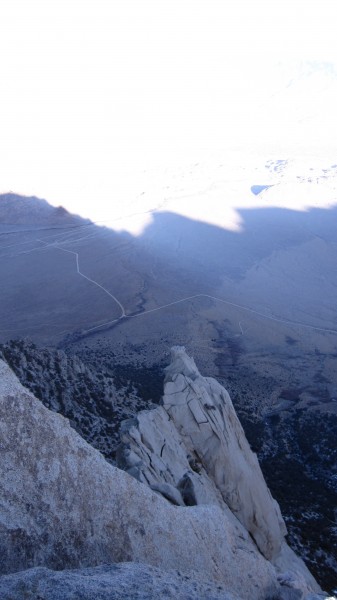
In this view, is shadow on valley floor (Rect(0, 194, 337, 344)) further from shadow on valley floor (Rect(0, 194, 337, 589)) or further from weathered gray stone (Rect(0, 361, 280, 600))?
weathered gray stone (Rect(0, 361, 280, 600))

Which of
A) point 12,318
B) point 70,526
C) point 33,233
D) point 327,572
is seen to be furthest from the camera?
point 33,233

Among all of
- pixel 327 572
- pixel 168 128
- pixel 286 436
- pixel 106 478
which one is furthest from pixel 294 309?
pixel 168 128

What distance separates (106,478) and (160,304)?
49.9m

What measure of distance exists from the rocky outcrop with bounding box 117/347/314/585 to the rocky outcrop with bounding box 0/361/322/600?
3724 mm

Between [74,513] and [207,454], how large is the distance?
9096 millimetres

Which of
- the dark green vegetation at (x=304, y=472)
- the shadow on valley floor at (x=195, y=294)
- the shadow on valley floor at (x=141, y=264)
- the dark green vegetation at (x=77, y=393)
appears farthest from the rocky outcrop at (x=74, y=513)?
the shadow on valley floor at (x=141, y=264)

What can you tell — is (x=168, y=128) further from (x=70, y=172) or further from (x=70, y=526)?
(x=70, y=526)

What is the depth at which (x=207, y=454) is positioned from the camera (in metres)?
16.5

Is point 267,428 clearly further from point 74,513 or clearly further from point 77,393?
point 74,513

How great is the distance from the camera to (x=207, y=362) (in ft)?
141

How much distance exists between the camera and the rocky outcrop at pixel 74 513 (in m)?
7.29

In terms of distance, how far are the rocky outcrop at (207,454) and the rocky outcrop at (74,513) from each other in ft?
12.2

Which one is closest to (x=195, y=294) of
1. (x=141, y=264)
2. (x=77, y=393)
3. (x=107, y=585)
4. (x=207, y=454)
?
(x=141, y=264)

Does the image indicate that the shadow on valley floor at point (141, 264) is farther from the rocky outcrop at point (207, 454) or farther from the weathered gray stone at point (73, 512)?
the weathered gray stone at point (73, 512)
